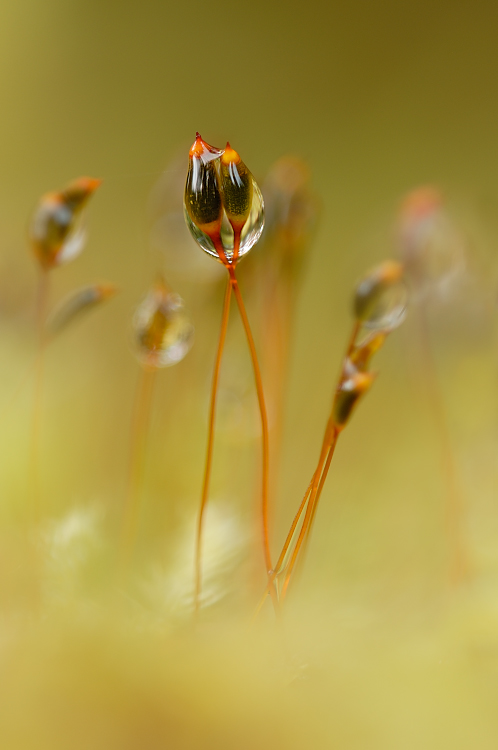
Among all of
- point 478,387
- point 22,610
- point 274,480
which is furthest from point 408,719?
point 478,387

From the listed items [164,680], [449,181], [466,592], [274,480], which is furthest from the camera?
[449,181]

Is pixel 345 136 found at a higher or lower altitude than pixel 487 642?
higher

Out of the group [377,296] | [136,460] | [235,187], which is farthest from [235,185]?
[136,460]

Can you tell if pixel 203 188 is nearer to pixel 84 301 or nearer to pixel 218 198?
pixel 218 198

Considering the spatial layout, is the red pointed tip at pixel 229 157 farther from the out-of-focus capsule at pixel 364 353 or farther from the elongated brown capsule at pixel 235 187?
the out-of-focus capsule at pixel 364 353

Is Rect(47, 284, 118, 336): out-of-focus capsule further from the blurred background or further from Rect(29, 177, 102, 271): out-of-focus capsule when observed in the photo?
the blurred background

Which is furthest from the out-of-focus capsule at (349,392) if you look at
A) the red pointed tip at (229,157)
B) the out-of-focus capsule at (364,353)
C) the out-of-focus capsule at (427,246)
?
the out-of-focus capsule at (427,246)

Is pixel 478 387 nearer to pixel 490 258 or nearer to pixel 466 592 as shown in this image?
pixel 490 258
